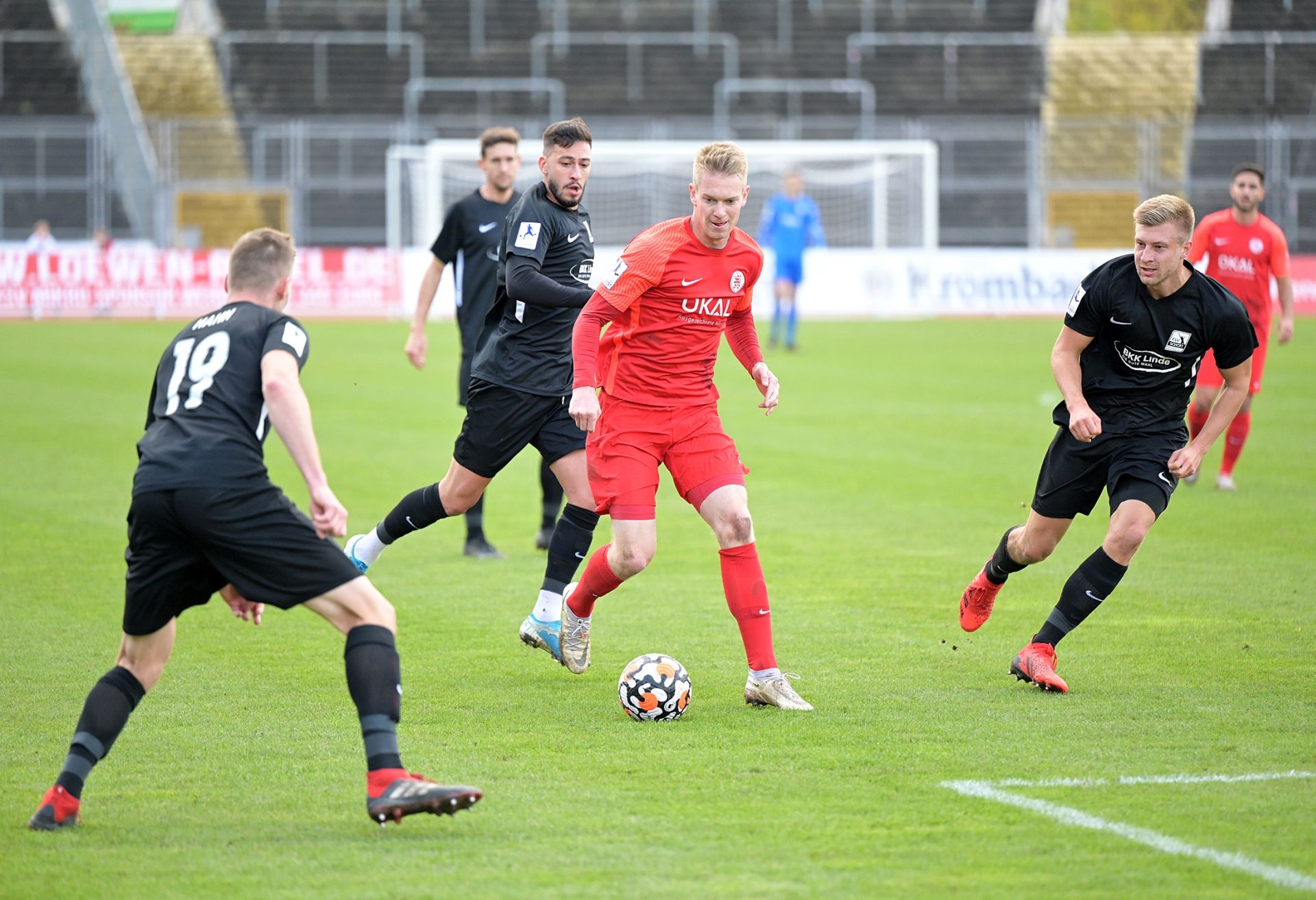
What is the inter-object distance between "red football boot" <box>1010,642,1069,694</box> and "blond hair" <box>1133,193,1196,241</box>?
174 cm

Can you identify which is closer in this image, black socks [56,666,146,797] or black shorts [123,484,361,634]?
black shorts [123,484,361,634]

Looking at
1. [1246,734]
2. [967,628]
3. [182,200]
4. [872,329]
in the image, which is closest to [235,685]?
[967,628]

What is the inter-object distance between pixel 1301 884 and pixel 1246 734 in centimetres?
164

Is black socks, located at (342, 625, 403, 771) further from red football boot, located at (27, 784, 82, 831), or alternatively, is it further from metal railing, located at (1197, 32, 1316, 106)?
metal railing, located at (1197, 32, 1316, 106)

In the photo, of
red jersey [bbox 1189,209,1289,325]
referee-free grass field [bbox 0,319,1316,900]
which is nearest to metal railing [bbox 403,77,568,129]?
referee-free grass field [bbox 0,319,1316,900]

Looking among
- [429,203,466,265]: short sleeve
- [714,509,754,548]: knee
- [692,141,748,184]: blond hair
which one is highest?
[692,141,748,184]: blond hair

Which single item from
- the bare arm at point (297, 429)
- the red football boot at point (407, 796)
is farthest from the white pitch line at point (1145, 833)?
the bare arm at point (297, 429)

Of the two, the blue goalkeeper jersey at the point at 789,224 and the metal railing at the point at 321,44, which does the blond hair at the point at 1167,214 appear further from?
the metal railing at the point at 321,44

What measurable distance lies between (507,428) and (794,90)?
3288 cm

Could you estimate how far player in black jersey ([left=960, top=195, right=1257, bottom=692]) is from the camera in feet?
21.1

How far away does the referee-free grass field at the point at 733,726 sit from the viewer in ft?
14.6

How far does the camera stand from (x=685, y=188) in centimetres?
3438

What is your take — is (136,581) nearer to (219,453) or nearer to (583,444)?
(219,453)

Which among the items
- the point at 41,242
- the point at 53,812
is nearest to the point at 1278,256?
the point at 53,812
